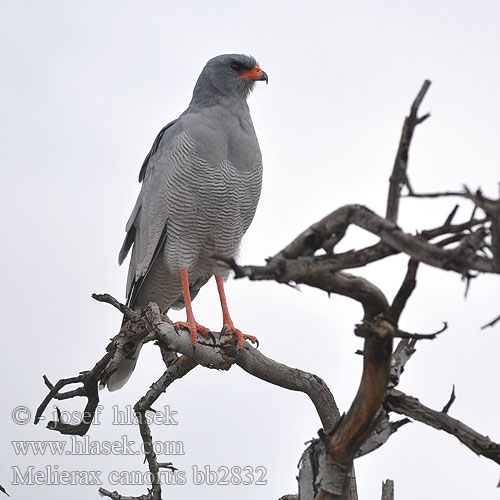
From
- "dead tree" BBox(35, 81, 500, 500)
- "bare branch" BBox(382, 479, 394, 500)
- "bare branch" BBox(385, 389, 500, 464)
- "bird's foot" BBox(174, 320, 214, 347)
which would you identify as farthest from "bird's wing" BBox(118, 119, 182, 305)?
"bare branch" BBox(385, 389, 500, 464)

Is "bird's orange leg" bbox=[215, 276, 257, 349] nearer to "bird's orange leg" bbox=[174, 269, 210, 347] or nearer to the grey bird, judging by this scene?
the grey bird

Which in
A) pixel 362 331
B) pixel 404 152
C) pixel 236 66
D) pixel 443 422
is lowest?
pixel 443 422

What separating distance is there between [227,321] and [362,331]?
3210 mm

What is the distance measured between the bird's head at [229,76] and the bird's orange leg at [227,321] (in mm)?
1694

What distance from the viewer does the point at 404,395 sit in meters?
3.74

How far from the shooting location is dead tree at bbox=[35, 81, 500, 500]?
8.63ft

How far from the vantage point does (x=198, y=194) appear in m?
6.11

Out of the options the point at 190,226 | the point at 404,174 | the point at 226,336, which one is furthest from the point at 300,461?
the point at 190,226

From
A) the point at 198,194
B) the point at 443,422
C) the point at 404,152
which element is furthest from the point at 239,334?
the point at 404,152

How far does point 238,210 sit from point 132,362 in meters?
1.64

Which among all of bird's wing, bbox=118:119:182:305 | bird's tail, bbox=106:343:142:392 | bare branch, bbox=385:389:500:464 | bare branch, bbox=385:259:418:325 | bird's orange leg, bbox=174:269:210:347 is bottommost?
bare branch, bbox=385:389:500:464

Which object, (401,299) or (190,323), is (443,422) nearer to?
(401,299)

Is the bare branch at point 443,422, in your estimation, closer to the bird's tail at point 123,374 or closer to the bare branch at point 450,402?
the bare branch at point 450,402

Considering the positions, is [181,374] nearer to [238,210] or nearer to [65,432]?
[65,432]
